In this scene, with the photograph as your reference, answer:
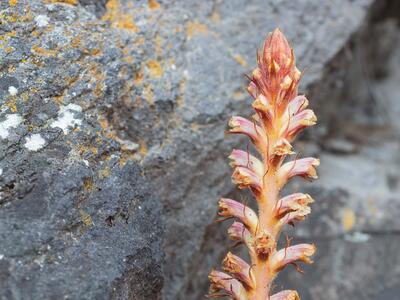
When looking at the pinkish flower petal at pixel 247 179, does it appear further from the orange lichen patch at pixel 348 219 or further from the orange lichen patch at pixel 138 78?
the orange lichen patch at pixel 348 219

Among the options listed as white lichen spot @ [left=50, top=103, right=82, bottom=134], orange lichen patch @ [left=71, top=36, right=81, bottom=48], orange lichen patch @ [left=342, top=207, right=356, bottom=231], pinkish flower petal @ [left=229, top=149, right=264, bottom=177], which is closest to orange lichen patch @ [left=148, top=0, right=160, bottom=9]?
orange lichen patch @ [left=71, top=36, right=81, bottom=48]

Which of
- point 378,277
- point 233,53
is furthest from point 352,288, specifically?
point 233,53

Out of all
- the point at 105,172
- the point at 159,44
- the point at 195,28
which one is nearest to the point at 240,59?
the point at 195,28

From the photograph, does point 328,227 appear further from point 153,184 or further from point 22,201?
point 22,201

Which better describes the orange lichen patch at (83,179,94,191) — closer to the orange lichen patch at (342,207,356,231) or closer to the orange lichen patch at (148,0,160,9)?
the orange lichen patch at (148,0,160,9)

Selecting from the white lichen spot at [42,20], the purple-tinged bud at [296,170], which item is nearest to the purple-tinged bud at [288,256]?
the purple-tinged bud at [296,170]
